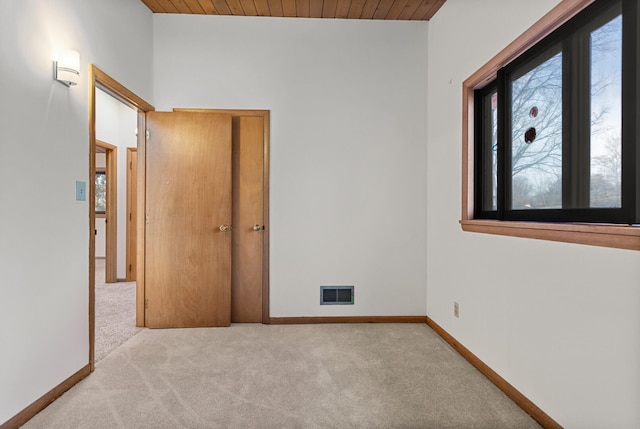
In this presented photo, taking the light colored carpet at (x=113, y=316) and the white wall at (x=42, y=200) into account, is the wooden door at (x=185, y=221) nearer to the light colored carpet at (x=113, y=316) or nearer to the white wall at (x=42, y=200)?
the light colored carpet at (x=113, y=316)

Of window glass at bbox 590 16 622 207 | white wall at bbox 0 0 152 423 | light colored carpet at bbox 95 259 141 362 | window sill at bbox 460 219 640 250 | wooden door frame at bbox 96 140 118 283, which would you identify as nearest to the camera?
window sill at bbox 460 219 640 250

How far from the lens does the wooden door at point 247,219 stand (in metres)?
3.37

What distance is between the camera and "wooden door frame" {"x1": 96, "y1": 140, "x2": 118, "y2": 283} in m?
4.99

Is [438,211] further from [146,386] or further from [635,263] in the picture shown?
[146,386]

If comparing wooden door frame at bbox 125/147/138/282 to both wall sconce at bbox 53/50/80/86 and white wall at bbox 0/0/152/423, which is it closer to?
white wall at bbox 0/0/152/423

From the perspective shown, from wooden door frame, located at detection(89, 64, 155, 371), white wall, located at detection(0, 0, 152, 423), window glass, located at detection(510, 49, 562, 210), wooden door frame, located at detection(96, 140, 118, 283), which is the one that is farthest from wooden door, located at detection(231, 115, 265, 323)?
wooden door frame, located at detection(96, 140, 118, 283)

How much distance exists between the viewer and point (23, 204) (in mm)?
1779

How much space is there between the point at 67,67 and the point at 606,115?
2.71m

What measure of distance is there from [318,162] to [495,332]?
2.01 m

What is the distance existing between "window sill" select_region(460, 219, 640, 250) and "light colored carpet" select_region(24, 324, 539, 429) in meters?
0.93

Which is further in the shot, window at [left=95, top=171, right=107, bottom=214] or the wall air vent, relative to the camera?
window at [left=95, top=171, right=107, bottom=214]

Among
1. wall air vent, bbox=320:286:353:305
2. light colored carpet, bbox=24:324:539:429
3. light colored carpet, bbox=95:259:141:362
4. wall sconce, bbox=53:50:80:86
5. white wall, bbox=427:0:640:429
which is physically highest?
wall sconce, bbox=53:50:80:86

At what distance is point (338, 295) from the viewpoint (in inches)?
133

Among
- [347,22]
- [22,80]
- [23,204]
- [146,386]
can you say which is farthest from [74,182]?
[347,22]
